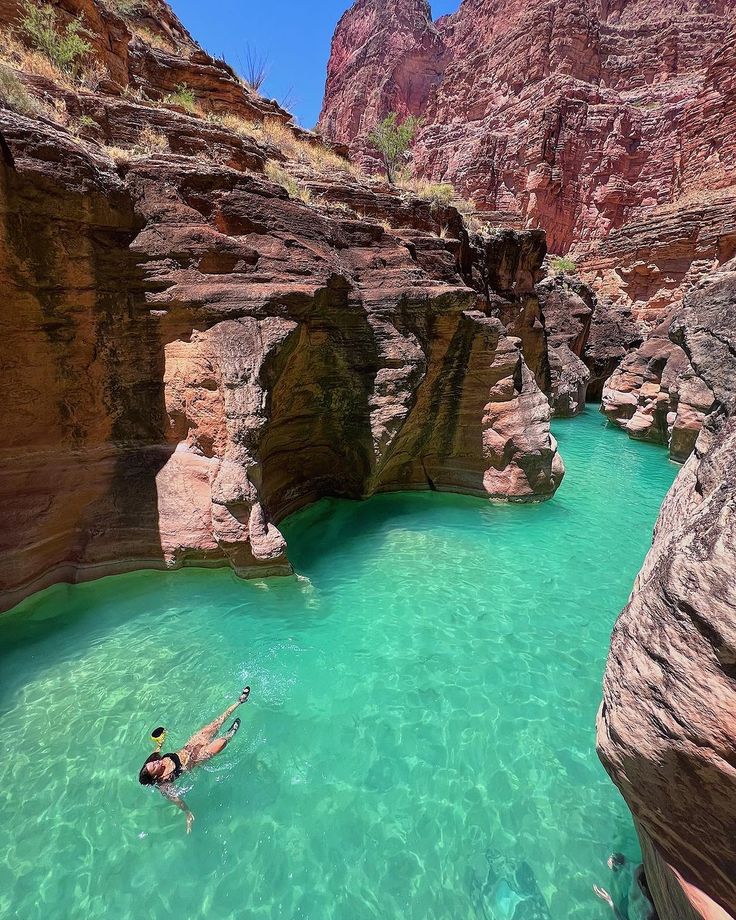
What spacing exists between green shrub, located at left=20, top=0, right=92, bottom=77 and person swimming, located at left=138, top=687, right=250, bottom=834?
10.7m

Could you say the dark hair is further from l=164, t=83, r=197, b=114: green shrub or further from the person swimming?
l=164, t=83, r=197, b=114: green shrub

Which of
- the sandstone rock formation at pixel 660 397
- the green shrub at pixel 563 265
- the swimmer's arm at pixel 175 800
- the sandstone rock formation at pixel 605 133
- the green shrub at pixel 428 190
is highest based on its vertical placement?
the sandstone rock formation at pixel 605 133

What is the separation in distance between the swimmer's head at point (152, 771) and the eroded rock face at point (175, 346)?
264 centimetres

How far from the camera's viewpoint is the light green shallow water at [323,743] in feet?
10.5

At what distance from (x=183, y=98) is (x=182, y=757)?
40.8ft

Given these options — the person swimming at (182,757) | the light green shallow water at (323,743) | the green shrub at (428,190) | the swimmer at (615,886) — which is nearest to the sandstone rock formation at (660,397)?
the green shrub at (428,190)

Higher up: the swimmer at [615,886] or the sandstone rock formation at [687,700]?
the sandstone rock formation at [687,700]

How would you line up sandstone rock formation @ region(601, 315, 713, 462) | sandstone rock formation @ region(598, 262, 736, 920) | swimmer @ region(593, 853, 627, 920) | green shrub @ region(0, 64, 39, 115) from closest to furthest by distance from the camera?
1. sandstone rock formation @ region(598, 262, 736, 920)
2. swimmer @ region(593, 853, 627, 920)
3. green shrub @ region(0, 64, 39, 115)
4. sandstone rock formation @ region(601, 315, 713, 462)

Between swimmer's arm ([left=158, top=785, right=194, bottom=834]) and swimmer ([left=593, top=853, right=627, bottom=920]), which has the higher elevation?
swimmer's arm ([left=158, top=785, right=194, bottom=834])

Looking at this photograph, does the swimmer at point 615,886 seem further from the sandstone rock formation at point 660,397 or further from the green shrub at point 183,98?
the green shrub at point 183,98

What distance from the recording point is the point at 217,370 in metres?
6.30

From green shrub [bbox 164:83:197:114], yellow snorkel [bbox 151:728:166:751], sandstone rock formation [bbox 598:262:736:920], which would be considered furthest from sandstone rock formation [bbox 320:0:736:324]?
yellow snorkel [bbox 151:728:166:751]

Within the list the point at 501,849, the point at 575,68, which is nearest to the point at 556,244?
the point at 575,68

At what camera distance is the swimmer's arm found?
11.5ft
